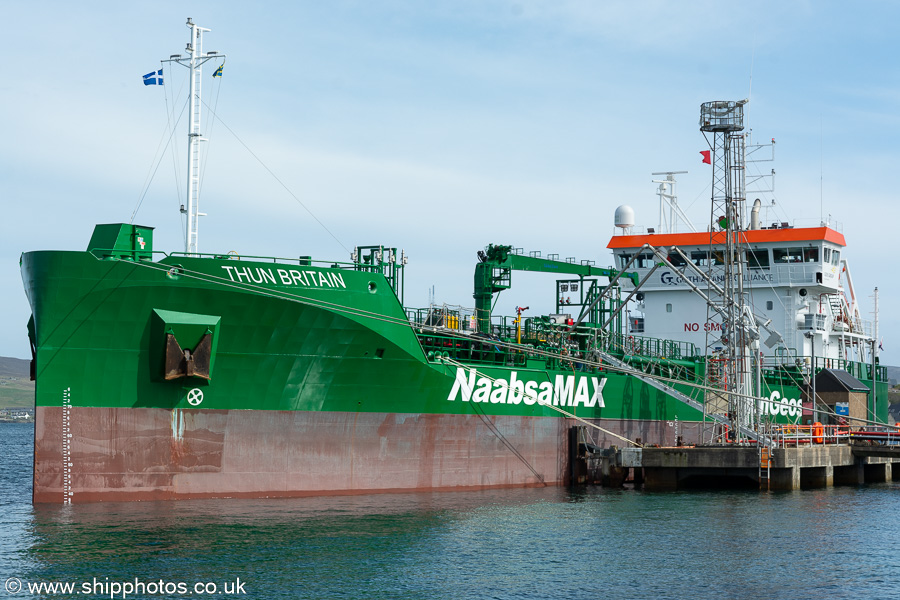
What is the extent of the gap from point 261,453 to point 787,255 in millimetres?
22538

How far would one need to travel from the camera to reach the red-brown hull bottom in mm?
19922

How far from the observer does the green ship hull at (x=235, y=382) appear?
65.1 ft

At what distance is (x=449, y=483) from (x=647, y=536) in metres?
6.30

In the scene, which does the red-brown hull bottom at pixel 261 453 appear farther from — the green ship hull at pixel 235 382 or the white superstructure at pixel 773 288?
the white superstructure at pixel 773 288

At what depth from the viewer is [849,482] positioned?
31734mm

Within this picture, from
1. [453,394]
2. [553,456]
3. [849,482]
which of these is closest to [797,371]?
[849,482]

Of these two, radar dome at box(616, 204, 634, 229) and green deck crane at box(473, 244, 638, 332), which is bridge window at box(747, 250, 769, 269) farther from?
green deck crane at box(473, 244, 638, 332)

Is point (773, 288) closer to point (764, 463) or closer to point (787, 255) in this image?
point (787, 255)

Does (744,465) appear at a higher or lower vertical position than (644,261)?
lower

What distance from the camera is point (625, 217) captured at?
38438 mm

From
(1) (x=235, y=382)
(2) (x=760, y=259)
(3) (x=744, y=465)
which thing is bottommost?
(3) (x=744, y=465)

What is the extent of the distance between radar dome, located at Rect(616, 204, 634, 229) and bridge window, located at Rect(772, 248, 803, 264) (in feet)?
18.2

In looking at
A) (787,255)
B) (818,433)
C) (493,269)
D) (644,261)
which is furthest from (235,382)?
(787,255)

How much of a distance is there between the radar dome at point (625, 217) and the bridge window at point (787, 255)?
553cm
